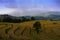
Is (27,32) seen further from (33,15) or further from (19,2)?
(19,2)

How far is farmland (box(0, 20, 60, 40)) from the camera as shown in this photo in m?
3.32

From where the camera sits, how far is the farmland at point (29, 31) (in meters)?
3.32

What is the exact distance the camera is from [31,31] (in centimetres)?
339

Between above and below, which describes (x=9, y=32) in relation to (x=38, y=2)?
below

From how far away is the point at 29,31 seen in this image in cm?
340

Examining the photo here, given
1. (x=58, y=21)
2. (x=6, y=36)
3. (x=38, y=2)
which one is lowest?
(x=6, y=36)

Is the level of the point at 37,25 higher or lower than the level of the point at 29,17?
lower

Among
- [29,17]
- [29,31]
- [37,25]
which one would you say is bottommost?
[29,31]

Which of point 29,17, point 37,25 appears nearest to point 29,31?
point 37,25

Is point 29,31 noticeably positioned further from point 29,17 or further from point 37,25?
point 29,17

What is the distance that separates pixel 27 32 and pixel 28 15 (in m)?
0.43

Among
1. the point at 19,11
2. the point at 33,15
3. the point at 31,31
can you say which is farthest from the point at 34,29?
the point at 19,11

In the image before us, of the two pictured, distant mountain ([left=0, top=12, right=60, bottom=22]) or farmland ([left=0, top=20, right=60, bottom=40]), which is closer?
farmland ([left=0, top=20, right=60, bottom=40])

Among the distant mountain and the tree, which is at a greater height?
the distant mountain
